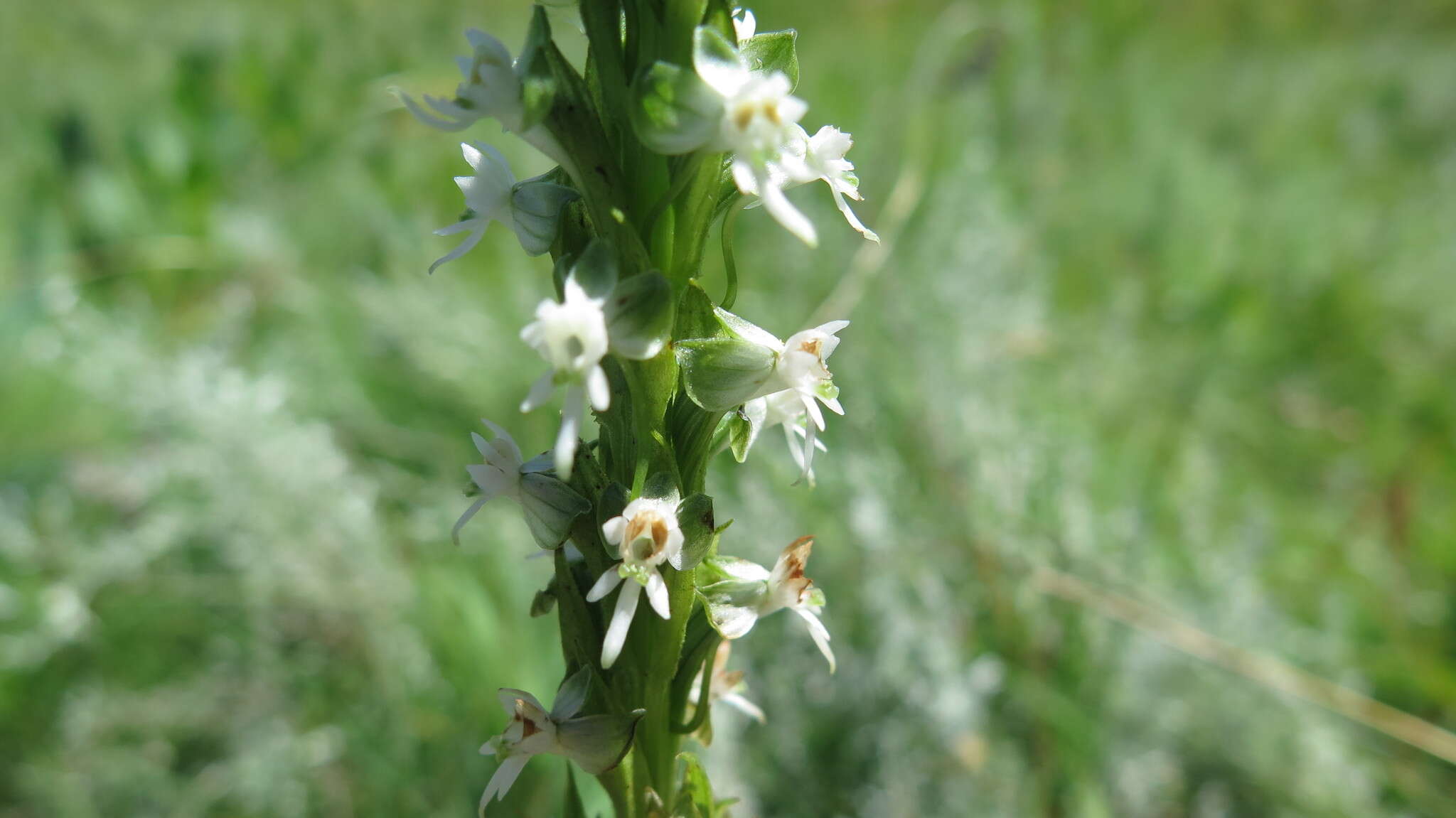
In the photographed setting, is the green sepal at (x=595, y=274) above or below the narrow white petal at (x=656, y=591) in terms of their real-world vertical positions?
above

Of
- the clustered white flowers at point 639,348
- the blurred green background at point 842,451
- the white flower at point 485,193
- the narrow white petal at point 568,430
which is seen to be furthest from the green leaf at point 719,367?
the blurred green background at point 842,451

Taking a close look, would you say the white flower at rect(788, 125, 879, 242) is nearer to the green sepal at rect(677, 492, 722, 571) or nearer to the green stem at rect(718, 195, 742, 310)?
the green stem at rect(718, 195, 742, 310)

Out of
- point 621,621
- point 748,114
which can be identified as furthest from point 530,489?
point 748,114

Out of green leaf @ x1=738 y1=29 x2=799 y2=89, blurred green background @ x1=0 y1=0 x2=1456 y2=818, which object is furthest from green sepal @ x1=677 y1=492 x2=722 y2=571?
blurred green background @ x1=0 y1=0 x2=1456 y2=818

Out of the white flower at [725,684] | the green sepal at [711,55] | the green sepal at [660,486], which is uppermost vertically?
the green sepal at [711,55]

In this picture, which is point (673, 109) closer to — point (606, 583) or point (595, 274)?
point (595, 274)

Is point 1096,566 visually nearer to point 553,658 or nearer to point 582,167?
point 553,658

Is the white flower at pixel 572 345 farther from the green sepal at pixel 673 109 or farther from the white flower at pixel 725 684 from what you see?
the white flower at pixel 725 684
